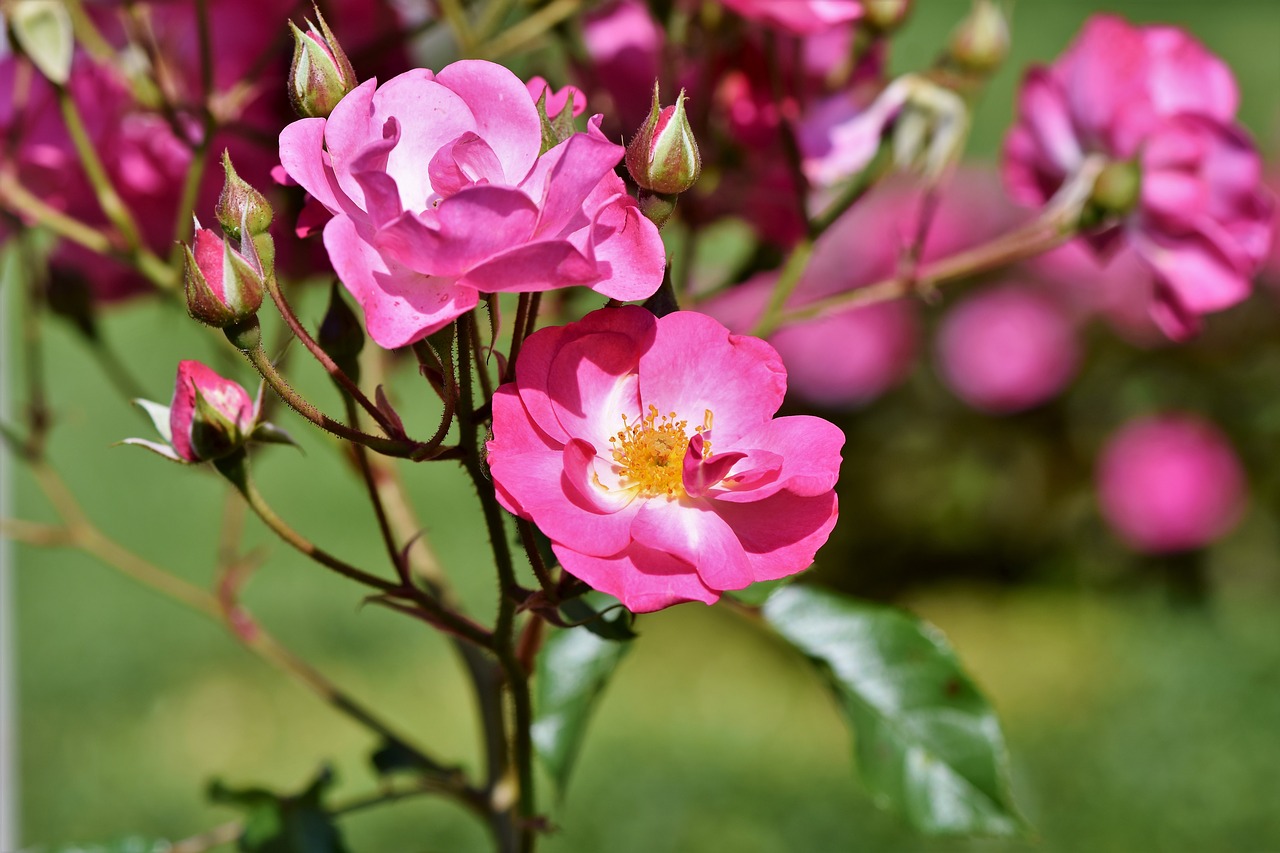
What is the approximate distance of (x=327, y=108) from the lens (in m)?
0.39

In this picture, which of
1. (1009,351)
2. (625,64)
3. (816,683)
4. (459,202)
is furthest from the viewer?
(1009,351)

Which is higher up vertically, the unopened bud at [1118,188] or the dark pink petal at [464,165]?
the unopened bud at [1118,188]

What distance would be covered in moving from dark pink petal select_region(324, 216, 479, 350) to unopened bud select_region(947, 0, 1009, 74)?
1.45 feet

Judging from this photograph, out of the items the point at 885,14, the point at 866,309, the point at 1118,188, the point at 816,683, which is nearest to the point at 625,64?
the point at 885,14

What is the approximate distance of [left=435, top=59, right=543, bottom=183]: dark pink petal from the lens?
1.27ft

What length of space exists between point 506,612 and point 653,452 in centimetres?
7

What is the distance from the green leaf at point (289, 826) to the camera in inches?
23.1

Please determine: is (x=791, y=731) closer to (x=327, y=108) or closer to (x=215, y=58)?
(x=215, y=58)

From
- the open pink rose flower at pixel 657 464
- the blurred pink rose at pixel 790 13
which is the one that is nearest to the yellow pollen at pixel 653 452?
the open pink rose flower at pixel 657 464

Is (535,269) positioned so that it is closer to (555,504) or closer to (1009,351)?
(555,504)

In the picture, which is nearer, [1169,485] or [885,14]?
[885,14]

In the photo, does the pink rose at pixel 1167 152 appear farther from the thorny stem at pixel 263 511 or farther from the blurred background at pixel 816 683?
the blurred background at pixel 816 683

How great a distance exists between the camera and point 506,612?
1.39ft

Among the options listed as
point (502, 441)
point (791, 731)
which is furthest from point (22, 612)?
point (502, 441)
